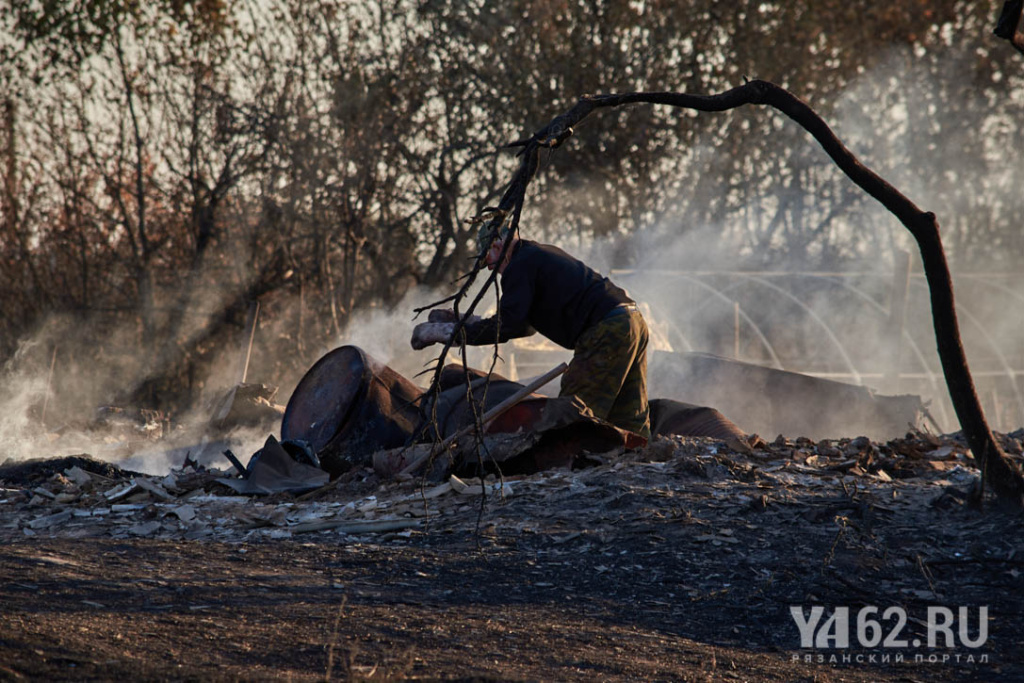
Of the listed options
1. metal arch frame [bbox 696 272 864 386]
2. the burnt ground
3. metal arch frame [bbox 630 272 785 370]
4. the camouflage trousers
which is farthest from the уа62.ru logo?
metal arch frame [bbox 696 272 864 386]

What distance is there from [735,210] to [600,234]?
3.57 m

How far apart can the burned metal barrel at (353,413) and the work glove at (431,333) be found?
3.18 ft

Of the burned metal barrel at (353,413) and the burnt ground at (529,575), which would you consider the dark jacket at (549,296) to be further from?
the burned metal barrel at (353,413)

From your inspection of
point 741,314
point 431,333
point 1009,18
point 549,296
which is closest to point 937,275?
point 1009,18

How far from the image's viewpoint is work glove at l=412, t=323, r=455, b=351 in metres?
5.81

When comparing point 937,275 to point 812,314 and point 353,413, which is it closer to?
point 353,413

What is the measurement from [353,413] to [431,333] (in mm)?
1358

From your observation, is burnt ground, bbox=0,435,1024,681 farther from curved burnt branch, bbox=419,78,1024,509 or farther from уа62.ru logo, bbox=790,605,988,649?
curved burnt branch, bbox=419,78,1024,509

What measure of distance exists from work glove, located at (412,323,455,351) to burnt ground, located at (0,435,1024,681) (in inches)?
32.9

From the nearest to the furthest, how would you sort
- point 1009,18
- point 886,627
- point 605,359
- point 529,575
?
point 886,627 < point 529,575 < point 1009,18 < point 605,359

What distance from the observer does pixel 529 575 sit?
4.29 metres

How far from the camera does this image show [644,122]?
15.4 meters

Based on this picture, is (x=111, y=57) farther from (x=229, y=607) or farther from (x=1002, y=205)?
(x=1002, y=205)

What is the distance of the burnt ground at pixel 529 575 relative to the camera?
10.2ft
